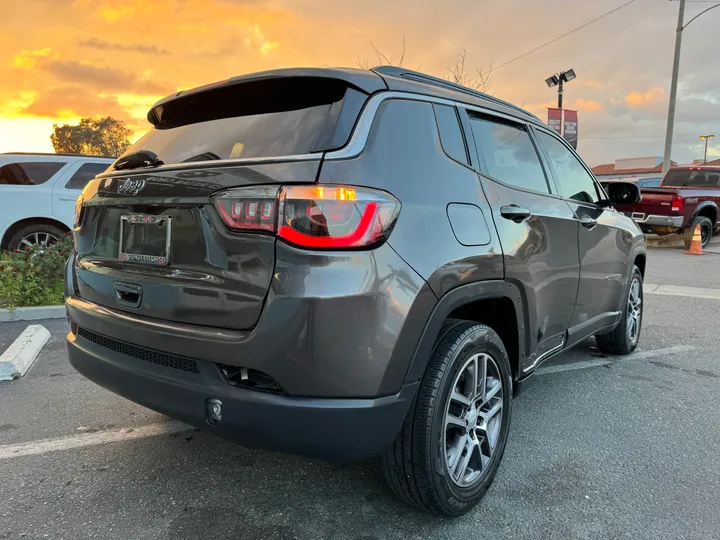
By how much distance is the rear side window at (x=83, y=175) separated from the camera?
25.4 ft

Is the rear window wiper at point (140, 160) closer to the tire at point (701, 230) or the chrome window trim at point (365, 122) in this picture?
the chrome window trim at point (365, 122)

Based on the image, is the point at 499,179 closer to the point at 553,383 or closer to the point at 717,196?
the point at 553,383

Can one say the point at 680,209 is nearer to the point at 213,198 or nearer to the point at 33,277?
the point at 33,277

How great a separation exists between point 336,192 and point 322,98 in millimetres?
520

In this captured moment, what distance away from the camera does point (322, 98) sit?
213 cm

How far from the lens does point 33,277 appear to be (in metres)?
5.96

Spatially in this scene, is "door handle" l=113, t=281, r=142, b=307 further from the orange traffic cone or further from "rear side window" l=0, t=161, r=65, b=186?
the orange traffic cone

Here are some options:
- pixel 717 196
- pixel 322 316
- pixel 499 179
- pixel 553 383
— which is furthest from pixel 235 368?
pixel 717 196

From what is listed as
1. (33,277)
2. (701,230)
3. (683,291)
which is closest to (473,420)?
(33,277)

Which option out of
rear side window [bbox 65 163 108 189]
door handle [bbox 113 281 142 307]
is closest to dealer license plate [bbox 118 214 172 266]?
door handle [bbox 113 281 142 307]

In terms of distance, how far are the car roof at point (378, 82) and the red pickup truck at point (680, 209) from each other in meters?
11.4

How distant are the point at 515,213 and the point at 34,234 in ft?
24.2

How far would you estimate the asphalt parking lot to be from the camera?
226 centimetres

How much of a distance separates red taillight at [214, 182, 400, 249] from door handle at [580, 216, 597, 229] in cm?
211
